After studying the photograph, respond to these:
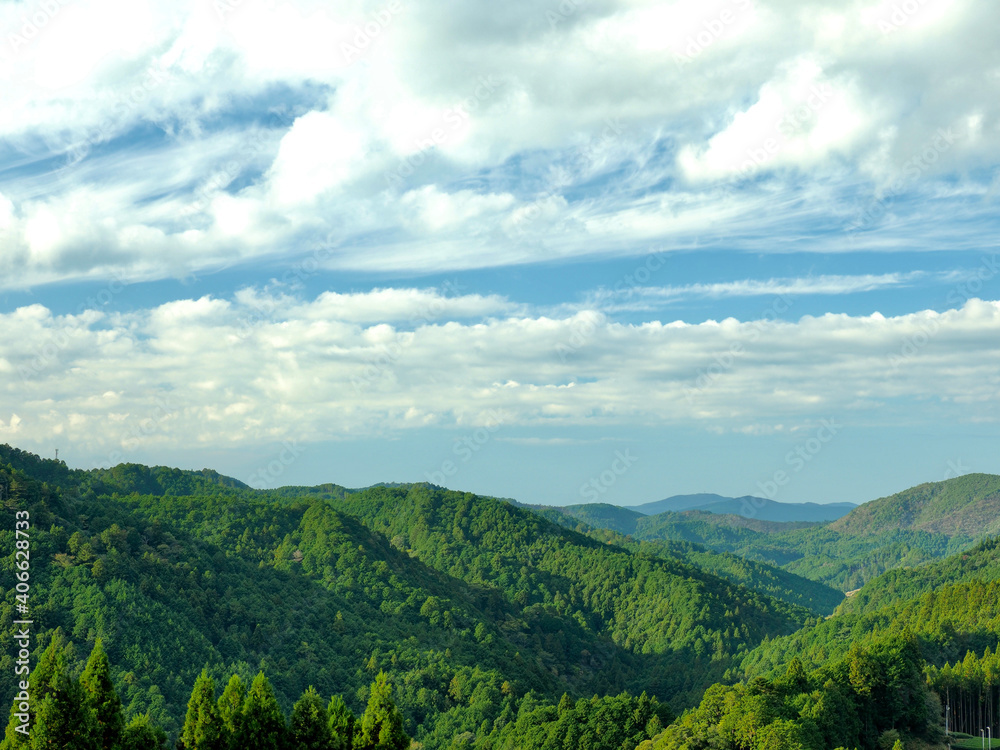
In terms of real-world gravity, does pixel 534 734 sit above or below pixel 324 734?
below

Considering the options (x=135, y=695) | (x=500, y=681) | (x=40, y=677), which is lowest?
(x=500, y=681)

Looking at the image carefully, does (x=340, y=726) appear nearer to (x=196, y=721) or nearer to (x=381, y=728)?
(x=381, y=728)

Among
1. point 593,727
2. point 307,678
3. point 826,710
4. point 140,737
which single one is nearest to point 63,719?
point 140,737

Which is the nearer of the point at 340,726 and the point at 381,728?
the point at 381,728

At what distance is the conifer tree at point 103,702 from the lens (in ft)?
189

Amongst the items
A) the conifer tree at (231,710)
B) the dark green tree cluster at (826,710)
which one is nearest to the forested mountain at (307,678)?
the conifer tree at (231,710)

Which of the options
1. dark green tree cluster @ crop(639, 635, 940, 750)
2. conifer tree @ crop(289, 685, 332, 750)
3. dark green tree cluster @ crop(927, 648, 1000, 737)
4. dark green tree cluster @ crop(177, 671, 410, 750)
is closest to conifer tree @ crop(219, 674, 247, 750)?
dark green tree cluster @ crop(177, 671, 410, 750)

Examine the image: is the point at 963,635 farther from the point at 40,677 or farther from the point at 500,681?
the point at 40,677

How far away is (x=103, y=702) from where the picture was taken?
58.2 meters

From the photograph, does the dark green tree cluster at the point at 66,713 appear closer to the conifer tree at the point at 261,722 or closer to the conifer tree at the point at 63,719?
the conifer tree at the point at 63,719

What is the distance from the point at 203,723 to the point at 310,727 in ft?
29.3

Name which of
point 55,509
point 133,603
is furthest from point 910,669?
point 55,509

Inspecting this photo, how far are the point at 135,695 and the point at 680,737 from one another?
3209 inches

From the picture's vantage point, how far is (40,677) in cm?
5541
